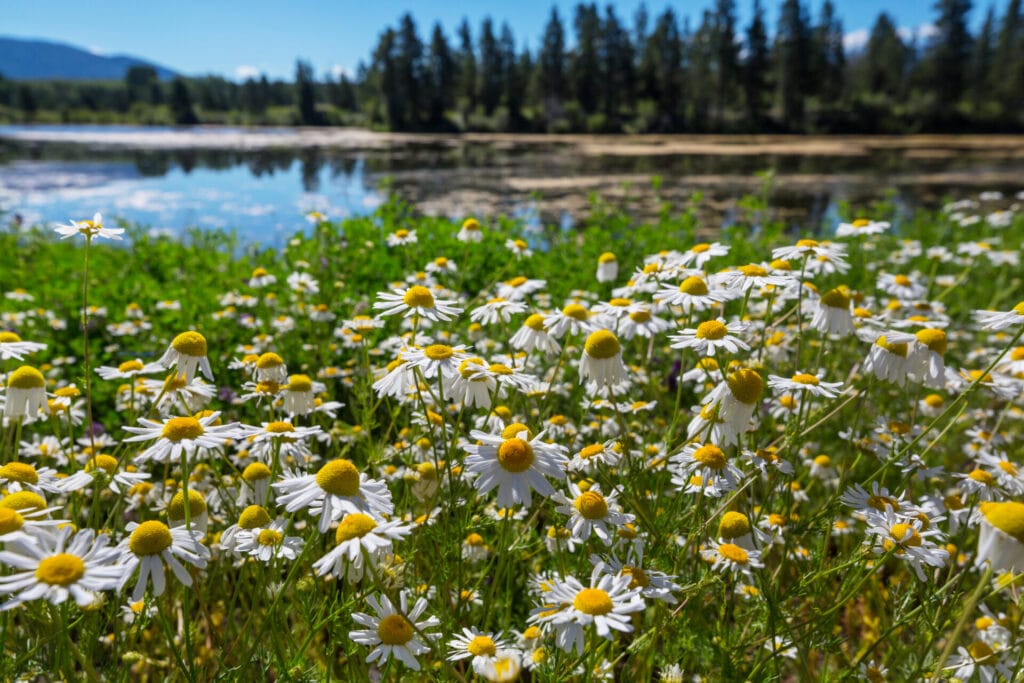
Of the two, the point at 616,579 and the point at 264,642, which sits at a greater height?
the point at 616,579

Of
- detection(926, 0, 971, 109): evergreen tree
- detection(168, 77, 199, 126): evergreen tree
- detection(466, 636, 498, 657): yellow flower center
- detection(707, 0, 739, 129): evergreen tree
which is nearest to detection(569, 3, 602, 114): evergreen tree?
detection(707, 0, 739, 129): evergreen tree

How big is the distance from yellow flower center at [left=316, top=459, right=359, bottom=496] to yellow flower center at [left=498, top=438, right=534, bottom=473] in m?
0.30

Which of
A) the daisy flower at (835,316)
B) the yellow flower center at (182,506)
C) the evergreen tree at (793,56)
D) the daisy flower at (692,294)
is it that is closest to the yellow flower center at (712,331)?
the daisy flower at (692,294)

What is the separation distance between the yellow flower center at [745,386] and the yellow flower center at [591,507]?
418mm

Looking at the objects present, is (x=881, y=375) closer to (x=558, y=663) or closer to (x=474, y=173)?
(x=558, y=663)

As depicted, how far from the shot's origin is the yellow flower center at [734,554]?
1.55 meters

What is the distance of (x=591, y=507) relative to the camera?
1.51 m

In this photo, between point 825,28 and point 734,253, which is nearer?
point 734,253

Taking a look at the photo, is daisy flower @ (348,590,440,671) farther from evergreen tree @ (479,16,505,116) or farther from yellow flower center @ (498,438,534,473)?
evergreen tree @ (479,16,505,116)

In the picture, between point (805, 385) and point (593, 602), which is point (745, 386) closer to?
point (805, 385)

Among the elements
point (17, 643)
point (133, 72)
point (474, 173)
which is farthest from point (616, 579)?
point (133, 72)

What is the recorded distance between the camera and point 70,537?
116cm

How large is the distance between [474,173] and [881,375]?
52.6 ft

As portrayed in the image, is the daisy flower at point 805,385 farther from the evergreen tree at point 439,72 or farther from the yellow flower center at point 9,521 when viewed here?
the evergreen tree at point 439,72
